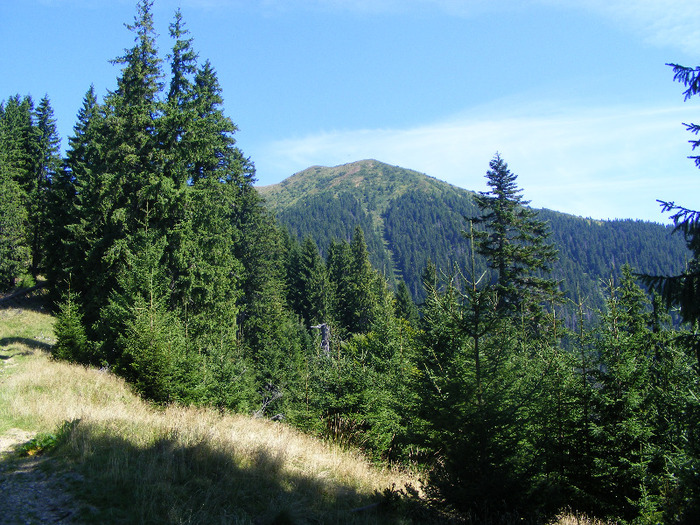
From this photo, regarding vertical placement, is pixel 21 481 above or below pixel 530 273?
below

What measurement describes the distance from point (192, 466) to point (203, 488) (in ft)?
2.10

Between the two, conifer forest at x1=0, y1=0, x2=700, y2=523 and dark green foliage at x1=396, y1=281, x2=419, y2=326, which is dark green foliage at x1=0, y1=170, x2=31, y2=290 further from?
dark green foliage at x1=396, y1=281, x2=419, y2=326

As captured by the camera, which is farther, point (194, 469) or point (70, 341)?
point (70, 341)

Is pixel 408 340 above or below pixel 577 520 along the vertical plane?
above

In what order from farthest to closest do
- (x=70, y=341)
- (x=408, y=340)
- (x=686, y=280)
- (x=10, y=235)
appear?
1. (x=10, y=235)
2. (x=70, y=341)
3. (x=408, y=340)
4. (x=686, y=280)

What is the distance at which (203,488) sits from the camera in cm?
617

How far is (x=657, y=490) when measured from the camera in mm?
8047

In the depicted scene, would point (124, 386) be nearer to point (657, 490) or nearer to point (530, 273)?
point (657, 490)

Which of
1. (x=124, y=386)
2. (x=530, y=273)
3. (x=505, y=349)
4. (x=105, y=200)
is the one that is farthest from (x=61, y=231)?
(x=505, y=349)

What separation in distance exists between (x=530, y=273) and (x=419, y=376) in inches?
649

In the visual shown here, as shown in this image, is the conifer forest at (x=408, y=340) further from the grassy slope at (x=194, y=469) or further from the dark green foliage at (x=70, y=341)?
the grassy slope at (x=194, y=469)

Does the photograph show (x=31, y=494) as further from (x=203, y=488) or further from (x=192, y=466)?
(x=203, y=488)

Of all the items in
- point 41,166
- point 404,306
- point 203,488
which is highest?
point 41,166

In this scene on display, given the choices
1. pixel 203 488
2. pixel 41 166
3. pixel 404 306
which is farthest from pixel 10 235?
pixel 404 306
